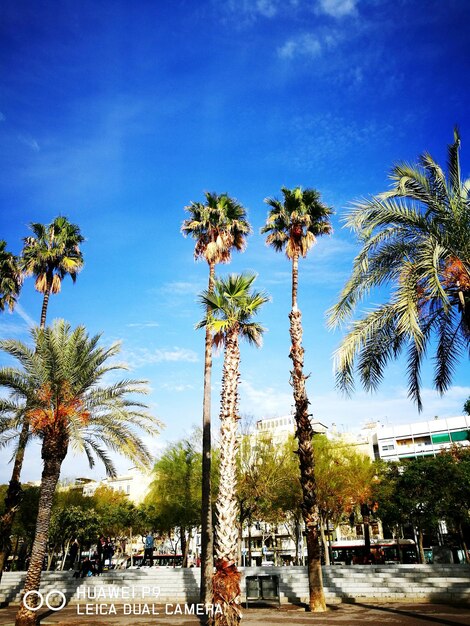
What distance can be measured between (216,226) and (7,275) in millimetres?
11794

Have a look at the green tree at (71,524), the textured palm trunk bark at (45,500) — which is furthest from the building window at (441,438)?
the textured palm trunk bark at (45,500)

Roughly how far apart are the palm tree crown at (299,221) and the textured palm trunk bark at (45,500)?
39.9 feet

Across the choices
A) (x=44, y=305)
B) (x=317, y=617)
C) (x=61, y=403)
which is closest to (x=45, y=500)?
(x=61, y=403)

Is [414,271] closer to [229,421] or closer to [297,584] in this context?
[229,421]

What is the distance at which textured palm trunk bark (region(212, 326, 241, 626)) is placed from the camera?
28.9ft

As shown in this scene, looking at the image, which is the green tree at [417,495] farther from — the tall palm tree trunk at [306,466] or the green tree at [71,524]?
the green tree at [71,524]

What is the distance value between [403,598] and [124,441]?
12197mm

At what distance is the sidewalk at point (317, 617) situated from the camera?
12172mm

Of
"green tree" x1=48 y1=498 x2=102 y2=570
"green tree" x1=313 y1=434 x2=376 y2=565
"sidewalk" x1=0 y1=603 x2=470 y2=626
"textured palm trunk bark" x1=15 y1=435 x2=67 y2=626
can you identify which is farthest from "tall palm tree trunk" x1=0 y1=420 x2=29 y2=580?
"green tree" x1=313 y1=434 x2=376 y2=565

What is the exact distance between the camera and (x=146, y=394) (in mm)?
16797

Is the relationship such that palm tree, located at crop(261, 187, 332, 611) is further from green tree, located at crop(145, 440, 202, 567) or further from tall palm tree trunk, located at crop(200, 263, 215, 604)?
green tree, located at crop(145, 440, 202, 567)

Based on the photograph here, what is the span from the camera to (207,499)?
1706cm

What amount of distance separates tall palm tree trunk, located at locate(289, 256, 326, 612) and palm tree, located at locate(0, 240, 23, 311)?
15497mm

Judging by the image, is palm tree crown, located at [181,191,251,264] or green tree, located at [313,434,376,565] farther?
green tree, located at [313,434,376,565]
